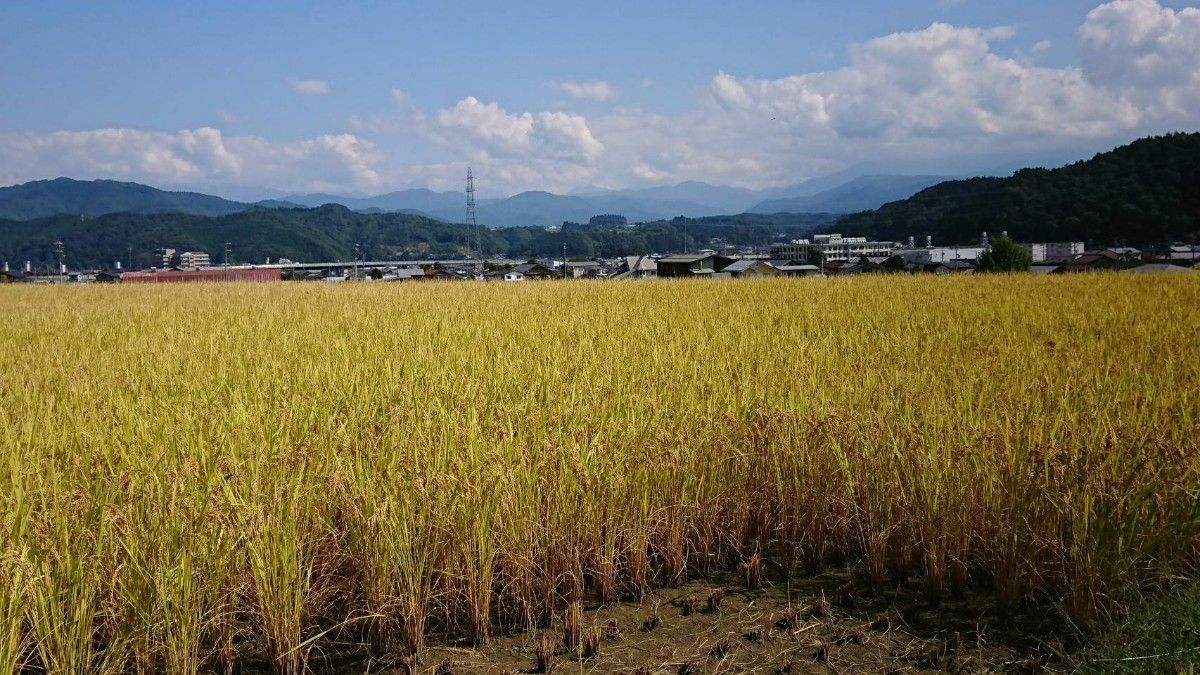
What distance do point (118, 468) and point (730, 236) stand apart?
196 metres

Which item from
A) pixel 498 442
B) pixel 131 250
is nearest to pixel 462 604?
pixel 498 442

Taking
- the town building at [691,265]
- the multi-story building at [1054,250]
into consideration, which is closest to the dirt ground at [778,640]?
the town building at [691,265]

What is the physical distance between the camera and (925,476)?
11.8 ft

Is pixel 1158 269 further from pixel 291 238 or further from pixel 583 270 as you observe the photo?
pixel 291 238

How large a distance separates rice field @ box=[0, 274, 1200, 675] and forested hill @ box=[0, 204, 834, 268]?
410ft

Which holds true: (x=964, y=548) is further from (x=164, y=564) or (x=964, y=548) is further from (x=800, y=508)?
(x=164, y=564)

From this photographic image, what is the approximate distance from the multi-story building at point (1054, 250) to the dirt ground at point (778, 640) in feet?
191

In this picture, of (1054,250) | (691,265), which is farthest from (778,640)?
(1054,250)

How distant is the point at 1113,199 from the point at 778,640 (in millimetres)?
61058

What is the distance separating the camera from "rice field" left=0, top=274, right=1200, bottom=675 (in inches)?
114

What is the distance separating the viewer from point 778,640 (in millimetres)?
3049

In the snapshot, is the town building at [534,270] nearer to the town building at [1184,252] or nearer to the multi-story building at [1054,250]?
the multi-story building at [1054,250]

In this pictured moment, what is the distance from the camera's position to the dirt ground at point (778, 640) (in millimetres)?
2863

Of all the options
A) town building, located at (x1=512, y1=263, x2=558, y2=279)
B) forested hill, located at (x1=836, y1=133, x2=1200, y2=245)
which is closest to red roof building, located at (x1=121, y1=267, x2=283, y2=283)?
town building, located at (x1=512, y1=263, x2=558, y2=279)
